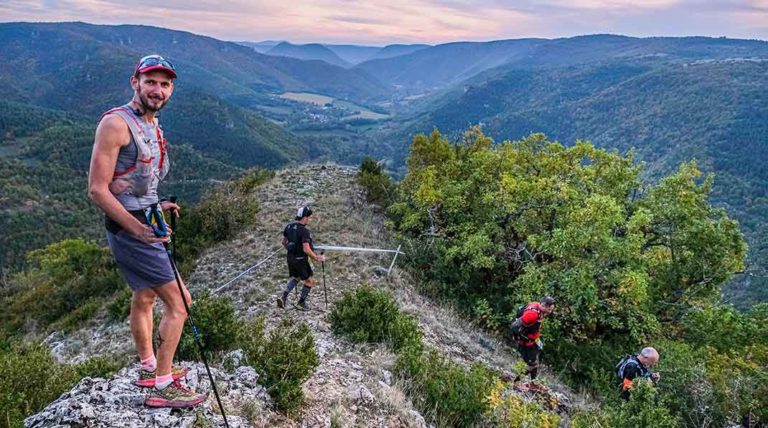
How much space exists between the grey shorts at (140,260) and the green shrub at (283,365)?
1.70 meters

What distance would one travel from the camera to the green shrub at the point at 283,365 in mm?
4695

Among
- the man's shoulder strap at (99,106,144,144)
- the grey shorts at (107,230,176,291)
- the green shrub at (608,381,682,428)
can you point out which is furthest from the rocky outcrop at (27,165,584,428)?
the man's shoulder strap at (99,106,144,144)

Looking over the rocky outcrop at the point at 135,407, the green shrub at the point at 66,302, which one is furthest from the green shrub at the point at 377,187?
the rocky outcrop at the point at 135,407

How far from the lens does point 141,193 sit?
3.52m

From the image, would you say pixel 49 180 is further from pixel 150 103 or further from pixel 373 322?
pixel 150 103

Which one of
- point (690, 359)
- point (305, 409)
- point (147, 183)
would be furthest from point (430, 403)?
point (690, 359)

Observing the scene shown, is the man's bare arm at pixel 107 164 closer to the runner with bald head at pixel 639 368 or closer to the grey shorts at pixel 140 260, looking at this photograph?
the grey shorts at pixel 140 260

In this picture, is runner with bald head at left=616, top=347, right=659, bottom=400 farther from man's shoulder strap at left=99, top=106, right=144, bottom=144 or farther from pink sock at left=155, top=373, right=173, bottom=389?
man's shoulder strap at left=99, top=106, right=144, bottom=144

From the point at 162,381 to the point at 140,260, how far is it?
1105 mm

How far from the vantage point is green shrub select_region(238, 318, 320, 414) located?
4.70 meters

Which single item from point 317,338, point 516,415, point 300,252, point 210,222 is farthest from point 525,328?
point 210,222

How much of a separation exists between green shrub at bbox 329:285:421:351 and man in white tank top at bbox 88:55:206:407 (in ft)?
12.4

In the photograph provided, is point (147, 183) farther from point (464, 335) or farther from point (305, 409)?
point (464, 335)

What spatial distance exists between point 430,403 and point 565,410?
125 inches
